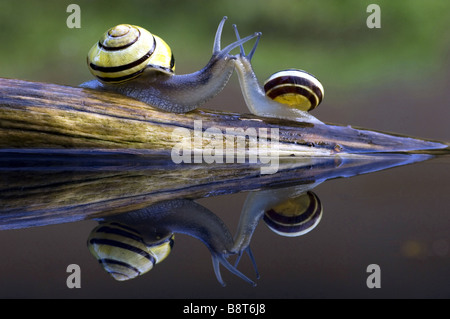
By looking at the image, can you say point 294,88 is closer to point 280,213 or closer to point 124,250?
point 280,213

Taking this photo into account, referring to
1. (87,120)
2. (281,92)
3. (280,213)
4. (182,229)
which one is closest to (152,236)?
(182,229)

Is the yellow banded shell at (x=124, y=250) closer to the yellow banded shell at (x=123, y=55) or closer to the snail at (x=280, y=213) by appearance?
the snail at (x=280, y=213)

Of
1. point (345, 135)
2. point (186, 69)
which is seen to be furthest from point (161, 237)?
point (186, 69)

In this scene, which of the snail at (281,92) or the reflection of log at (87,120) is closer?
the reflection of log at (87,120)

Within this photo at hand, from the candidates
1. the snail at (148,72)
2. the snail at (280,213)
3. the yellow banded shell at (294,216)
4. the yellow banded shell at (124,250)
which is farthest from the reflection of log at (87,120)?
the yellow banded shell at (124,250)

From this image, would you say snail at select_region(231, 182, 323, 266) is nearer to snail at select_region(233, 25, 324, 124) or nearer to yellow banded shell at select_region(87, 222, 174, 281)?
yellow banded shell at select_region(87, 222, 174, 281)

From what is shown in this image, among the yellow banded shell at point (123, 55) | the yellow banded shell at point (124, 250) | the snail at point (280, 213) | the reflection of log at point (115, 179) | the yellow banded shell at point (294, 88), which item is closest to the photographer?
the yellow banded shell at point (124, 250)
